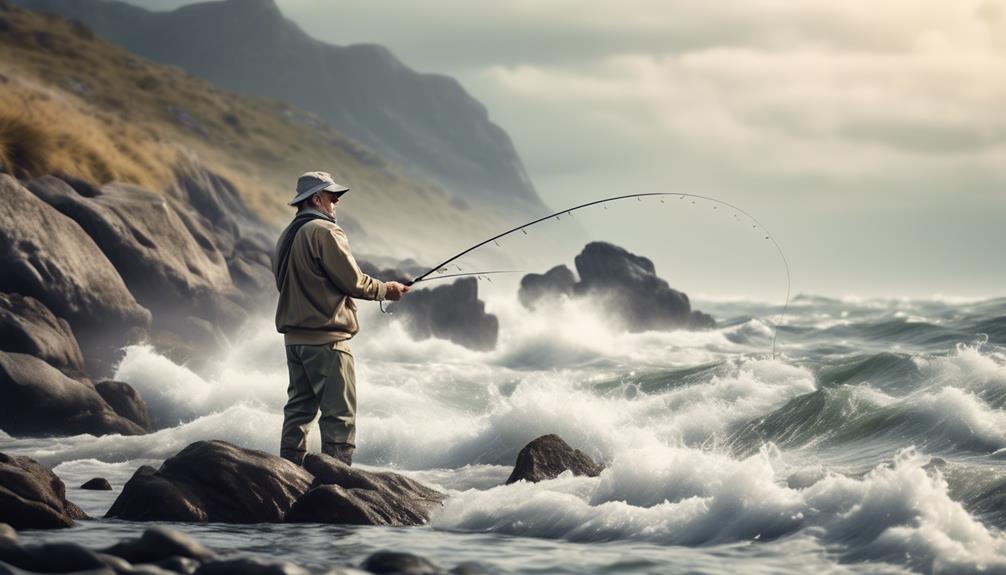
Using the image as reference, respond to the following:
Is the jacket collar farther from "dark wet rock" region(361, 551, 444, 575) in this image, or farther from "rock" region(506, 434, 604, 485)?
"dark wet rock" region(361, 551, 444, 575)

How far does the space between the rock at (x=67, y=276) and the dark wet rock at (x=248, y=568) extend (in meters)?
12.8

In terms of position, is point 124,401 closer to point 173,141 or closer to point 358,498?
Answer: point 358,498

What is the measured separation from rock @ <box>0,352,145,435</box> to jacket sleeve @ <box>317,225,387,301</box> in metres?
7.03

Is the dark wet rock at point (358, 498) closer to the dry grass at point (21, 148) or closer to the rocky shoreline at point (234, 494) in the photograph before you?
the rocky shoreline at point (234, 494)

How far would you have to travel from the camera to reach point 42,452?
41.4ft

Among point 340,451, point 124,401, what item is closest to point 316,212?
point 340,451

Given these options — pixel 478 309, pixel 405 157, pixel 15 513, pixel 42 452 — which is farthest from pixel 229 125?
pixel 405 157

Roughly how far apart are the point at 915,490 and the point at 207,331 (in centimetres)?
1777

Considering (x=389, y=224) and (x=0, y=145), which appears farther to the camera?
(x=389, y=224)

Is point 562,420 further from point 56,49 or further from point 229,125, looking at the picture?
point 229,125

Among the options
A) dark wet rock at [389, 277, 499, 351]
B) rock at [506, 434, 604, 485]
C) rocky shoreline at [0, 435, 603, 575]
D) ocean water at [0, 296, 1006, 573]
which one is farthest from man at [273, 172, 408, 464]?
dark wet rock at [389, 277, 499, 351]

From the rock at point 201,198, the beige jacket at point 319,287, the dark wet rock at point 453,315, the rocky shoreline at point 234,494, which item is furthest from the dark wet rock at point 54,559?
the dark wet rock at point 453,315

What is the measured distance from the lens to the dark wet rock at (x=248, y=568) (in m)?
5.65

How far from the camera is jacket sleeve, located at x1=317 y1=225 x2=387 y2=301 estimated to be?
8.51 metres
